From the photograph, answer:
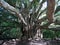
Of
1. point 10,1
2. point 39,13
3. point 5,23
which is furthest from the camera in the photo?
point 5,23

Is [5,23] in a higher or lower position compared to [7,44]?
higher

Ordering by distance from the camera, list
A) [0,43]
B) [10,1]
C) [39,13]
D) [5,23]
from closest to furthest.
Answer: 1. [0,43]
2. [10,1]
3. [39,13]
4. [5,23]

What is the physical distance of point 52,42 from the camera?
418cm

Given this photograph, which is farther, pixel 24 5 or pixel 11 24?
pixel 11 24

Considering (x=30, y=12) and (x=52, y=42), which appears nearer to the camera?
(x=52, y=42)

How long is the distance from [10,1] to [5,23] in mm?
1471

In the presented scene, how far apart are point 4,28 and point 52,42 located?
1.99 meters

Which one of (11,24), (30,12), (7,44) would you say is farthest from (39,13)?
(7,44)

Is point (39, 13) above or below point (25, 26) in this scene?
above

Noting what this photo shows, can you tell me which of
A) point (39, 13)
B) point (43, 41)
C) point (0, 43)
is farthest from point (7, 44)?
point (39, 13)

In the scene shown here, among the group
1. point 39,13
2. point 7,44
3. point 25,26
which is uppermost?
point 39,13

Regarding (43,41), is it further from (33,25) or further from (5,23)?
(5,23)

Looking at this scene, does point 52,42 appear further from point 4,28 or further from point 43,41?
point 4,28

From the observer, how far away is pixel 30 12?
5.08m
